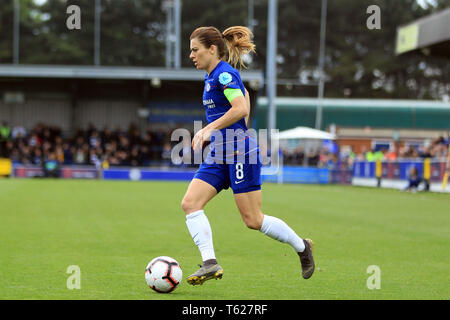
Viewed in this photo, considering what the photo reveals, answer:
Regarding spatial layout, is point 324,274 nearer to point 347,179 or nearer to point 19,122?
point 347,179

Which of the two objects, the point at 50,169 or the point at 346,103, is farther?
the point at 346,103

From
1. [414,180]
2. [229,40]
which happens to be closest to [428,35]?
[414,180]

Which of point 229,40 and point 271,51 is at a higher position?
point 271,51

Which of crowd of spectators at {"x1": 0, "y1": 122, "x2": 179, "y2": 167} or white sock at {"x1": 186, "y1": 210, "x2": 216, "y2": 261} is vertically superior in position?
white sock at {"x1": 186, "y1": 210, "x2": 216, "y2": 261}

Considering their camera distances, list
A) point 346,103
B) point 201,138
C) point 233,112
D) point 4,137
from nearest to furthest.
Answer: point 201,138 → point 233,112 → point 4,137 → point 346,103

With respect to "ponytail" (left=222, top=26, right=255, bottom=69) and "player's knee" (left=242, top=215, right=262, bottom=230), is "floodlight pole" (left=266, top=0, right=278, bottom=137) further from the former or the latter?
"player's knee" (left=242, top=215, right=262, bottom=230)

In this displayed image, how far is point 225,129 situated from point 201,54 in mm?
674

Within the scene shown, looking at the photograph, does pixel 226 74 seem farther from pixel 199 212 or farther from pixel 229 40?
pixel 199 212

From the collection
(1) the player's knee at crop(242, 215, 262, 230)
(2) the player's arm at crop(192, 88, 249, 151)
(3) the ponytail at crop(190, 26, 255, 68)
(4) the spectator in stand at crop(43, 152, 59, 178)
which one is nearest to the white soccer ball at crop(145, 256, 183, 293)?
(1) the player's knee at crop(242, 215, 262, 230)

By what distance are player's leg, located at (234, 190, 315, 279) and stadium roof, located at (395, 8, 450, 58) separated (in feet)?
60.7

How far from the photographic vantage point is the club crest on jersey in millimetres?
5715

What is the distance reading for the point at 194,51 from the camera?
19.5ft

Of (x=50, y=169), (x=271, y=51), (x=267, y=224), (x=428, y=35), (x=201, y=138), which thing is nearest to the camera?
(x=201, y=138)

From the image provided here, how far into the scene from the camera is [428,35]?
24.2 m
